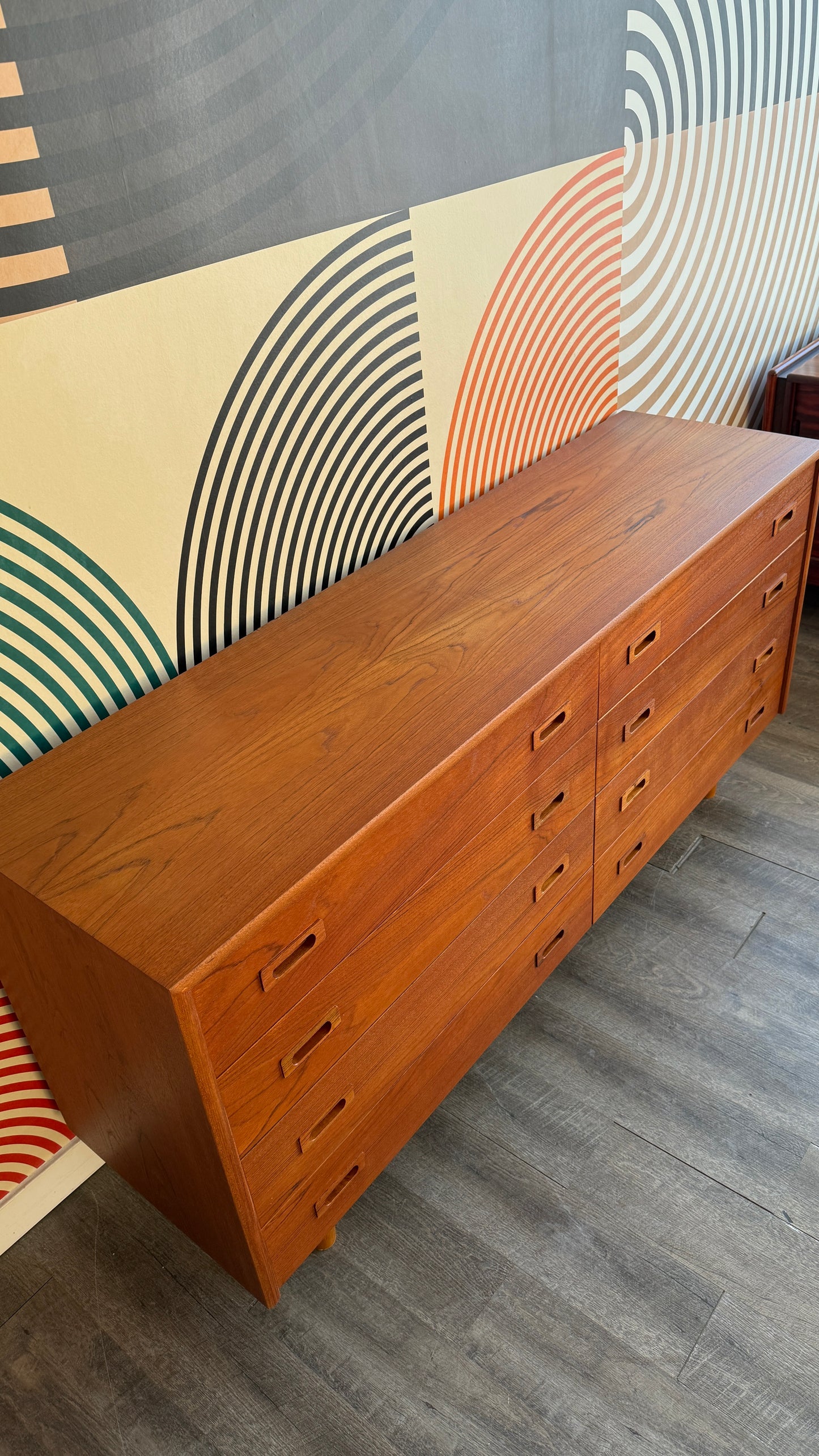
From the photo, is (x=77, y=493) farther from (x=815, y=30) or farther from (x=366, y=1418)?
(x=815, y=30)

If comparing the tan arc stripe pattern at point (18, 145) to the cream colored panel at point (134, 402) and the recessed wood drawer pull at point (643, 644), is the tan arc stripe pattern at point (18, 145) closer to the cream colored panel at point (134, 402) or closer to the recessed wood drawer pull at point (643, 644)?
the cream colored panel at point (134, 402)

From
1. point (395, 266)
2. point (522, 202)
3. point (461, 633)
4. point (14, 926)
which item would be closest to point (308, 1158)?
point (14, 926)

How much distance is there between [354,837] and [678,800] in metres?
1.08

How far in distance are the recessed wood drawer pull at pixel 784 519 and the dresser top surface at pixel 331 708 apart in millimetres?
100

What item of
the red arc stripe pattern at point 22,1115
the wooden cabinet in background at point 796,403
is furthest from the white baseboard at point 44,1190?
the wooden cabinet in background at point 796,403

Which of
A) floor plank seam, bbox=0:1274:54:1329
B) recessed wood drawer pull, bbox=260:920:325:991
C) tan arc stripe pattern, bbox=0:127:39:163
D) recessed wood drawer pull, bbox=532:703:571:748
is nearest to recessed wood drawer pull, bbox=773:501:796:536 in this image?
recessed wood drawer pull, bbox=532:703:571:748

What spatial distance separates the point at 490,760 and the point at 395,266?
0.90m

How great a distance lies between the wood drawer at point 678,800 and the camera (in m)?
1.92

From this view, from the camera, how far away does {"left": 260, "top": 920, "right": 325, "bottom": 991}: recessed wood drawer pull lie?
1.14 meters

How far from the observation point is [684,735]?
197cm

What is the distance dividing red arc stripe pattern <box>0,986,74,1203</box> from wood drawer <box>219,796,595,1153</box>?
20.1 inches

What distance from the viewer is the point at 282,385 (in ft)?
5.14

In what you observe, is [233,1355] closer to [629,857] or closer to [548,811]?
[548,811]

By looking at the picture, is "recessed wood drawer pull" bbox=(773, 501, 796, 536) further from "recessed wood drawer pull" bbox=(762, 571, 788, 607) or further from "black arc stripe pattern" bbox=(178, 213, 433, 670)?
"black arc stripe pattern" bbox=(178, 213, 433, 670)
